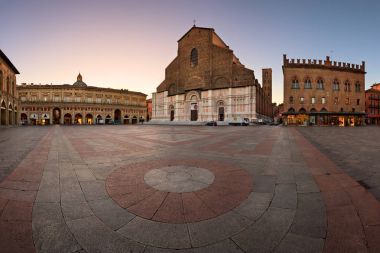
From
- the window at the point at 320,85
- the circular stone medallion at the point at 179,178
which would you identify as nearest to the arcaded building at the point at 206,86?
the window at the point at 320,85

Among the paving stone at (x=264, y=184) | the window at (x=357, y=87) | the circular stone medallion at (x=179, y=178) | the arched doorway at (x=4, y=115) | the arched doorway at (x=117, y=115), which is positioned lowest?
the paving stone at (x=264, y=184)

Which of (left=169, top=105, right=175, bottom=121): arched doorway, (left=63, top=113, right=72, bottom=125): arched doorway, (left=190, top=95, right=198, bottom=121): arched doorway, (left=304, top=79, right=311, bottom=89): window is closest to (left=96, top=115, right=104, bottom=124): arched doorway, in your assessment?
(left=63, top=113, right=72, bottom=125): arched doorway

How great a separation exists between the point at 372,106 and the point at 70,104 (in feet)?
355

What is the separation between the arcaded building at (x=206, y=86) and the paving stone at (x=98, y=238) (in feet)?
137

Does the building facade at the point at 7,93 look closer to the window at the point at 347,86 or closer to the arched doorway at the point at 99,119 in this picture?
the arched doorway at the point at 99,119

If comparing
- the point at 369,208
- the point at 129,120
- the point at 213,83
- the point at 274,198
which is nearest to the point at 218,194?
the point at 274,198

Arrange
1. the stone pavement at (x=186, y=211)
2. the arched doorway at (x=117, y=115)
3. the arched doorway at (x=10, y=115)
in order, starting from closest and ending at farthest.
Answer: the stone pavement at (x=186, y=211)
the arched doorway at (x=10, y=115)
the arched doorway at (x=117, y=115)

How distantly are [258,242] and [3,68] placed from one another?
43.3m

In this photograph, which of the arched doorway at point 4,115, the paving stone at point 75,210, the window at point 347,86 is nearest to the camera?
the paving stone at point 75,210

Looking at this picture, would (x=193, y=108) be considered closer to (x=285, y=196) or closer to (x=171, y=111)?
(x=171, y=111)

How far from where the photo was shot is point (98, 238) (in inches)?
78.1

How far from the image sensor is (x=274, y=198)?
2916 mm

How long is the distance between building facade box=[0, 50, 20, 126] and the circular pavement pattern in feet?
123

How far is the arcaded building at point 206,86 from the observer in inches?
1698
